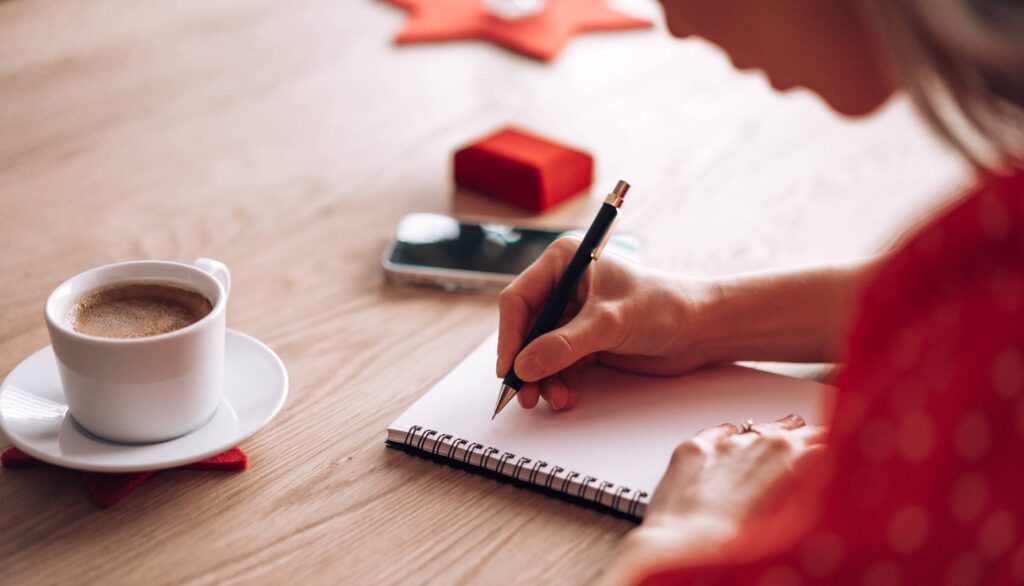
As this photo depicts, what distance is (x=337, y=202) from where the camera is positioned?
120 cm

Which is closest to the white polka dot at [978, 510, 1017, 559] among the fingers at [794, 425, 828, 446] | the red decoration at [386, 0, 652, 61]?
the fingers at [794, 425, 828, 446]

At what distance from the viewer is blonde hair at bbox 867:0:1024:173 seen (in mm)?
502

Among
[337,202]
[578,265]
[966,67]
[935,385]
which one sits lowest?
[337,202]

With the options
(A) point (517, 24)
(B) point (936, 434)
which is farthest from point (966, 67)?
(A) point (517, 24)

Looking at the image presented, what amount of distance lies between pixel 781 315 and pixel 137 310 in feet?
1.81

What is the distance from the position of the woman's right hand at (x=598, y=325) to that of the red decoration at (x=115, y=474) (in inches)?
9.0

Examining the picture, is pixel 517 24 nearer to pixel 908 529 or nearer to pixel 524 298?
pixel 524 298

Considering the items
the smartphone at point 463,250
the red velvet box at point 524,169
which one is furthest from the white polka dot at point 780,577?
the red velvet box at point 524,169

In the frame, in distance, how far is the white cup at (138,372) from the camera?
2.28ft

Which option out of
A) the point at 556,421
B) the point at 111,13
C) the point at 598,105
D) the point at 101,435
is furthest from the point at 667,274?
the point at 111,13

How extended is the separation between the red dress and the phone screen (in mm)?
526

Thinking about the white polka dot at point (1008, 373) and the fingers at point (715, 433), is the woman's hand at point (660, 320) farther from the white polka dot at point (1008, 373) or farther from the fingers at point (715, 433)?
the white polka dot at point (1008, 373)

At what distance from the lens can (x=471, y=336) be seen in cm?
96

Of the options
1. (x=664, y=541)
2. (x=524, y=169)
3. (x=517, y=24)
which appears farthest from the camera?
(x=517, y=24)
